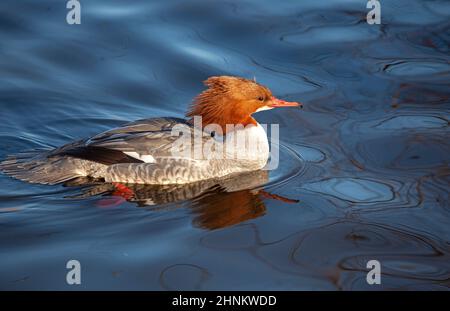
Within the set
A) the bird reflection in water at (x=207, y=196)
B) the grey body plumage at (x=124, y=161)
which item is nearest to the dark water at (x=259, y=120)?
the bird reflection in water at (x=207, y=196)

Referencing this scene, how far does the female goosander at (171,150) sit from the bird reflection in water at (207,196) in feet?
0.40

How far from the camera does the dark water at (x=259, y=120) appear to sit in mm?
6297

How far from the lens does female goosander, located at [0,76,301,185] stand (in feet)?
25.7

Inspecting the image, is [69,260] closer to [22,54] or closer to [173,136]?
[173,136]

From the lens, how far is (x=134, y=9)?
12.5 metres

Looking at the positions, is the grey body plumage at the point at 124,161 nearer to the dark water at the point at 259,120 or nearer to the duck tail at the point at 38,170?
the duck tail at the point at 38,170

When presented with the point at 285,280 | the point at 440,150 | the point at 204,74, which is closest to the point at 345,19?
the point at 204,74

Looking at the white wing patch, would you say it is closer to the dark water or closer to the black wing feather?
the black wing feather

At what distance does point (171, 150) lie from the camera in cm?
795

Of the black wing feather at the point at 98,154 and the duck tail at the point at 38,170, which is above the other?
the black wing feather at the point at 98,154

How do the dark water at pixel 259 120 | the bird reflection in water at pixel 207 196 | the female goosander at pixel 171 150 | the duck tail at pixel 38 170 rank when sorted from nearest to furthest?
the dark water at pixel 259 120, the bird reflection in water at pixel 207 196, the duck tail at pixel 38 170, the female goosander at pixel 171 150

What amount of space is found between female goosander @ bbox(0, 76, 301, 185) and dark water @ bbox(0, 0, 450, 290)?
0.22m

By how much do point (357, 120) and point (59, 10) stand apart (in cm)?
543

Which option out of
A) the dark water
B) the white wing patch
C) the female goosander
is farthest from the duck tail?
the white wing patch
